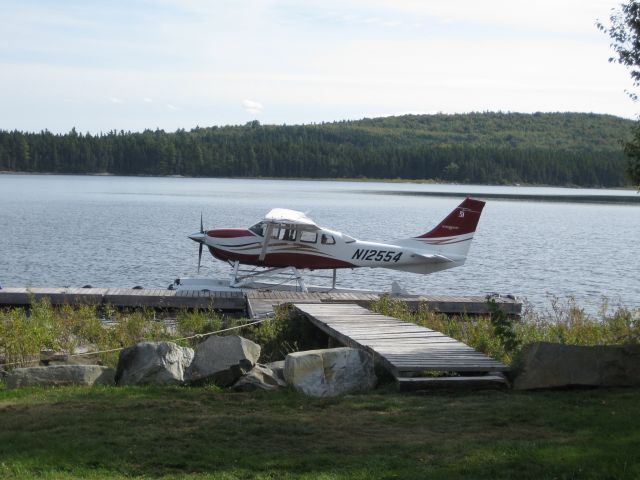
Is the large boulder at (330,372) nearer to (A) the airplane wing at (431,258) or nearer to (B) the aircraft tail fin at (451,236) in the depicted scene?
(A) the airplane wing at (431,258)

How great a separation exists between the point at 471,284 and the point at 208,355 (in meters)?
19.5

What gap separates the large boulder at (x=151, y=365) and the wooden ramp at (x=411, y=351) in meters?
1.87

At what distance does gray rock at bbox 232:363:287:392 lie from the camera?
8328 millimetres

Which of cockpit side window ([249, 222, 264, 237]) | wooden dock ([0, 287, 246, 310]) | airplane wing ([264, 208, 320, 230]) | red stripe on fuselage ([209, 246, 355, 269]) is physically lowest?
wooden dock ([0, 287, 246, 310])

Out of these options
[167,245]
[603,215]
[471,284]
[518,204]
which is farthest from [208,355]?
[518,204]

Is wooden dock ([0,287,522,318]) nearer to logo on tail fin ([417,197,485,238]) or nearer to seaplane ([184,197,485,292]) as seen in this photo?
seaplane ([184,197,485,292])

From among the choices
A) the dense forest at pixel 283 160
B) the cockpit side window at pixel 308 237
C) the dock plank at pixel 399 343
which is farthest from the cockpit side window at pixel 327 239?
the dense forest at pixel 283 160

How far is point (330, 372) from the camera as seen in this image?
8.32 metres

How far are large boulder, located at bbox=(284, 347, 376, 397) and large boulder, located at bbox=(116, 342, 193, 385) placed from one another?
111 cm

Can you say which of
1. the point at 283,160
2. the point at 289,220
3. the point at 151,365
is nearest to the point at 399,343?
the point at 151,365

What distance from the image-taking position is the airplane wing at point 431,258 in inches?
826

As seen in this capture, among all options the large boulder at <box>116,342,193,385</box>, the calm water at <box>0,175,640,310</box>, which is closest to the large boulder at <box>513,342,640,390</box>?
the large boulder at <box>116,342,193,385</box>

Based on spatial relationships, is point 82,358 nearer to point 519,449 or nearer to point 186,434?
point 186,434

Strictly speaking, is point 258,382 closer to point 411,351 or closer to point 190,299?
point 411,351
